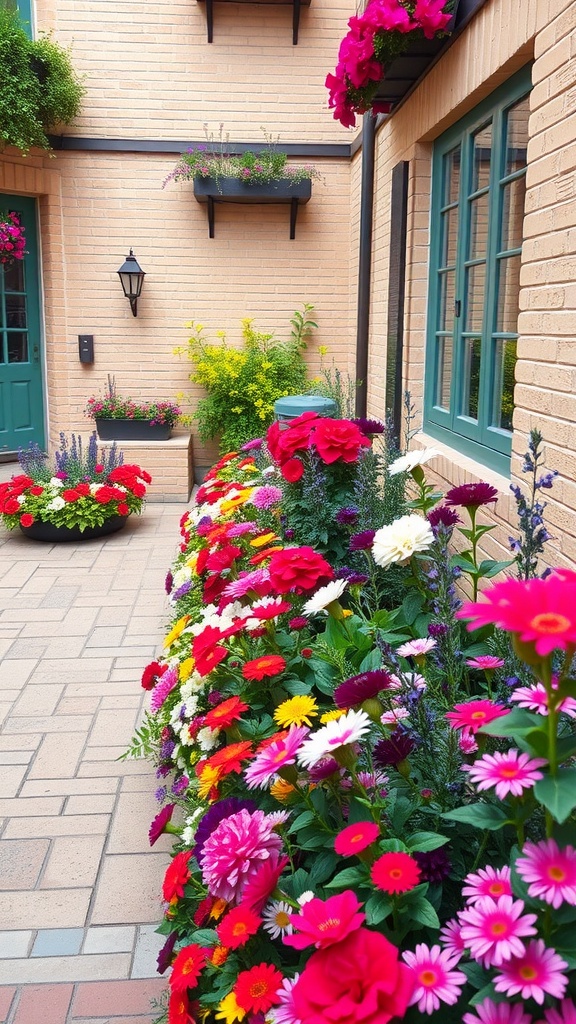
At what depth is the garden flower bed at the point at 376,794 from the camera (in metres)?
0.99

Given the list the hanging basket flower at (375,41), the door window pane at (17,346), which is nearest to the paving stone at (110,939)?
the hanging basket flower at (375,41)

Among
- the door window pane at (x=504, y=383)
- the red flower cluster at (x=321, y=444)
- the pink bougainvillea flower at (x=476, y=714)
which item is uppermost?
the door window pane at (x=504, y=383)

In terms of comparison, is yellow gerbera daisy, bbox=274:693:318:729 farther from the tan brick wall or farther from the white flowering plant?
the white flowering plant

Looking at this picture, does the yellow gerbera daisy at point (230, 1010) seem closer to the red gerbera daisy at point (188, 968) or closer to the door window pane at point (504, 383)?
the red gerbera daisy at point (188, 968)

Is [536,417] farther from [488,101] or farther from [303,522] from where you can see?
[488,101]

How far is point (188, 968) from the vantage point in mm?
1516

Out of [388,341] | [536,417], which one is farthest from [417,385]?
[536,417]

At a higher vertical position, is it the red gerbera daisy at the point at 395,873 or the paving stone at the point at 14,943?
the red gerbera daisy at the point at 395,873

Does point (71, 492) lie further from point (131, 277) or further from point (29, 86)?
point (29, 86)

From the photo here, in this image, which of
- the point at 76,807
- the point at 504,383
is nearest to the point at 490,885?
the point at 76,807

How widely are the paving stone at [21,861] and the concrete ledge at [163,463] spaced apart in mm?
5130

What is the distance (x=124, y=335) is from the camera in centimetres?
789

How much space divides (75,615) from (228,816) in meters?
3.22

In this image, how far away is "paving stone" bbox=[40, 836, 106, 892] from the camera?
2.41m
